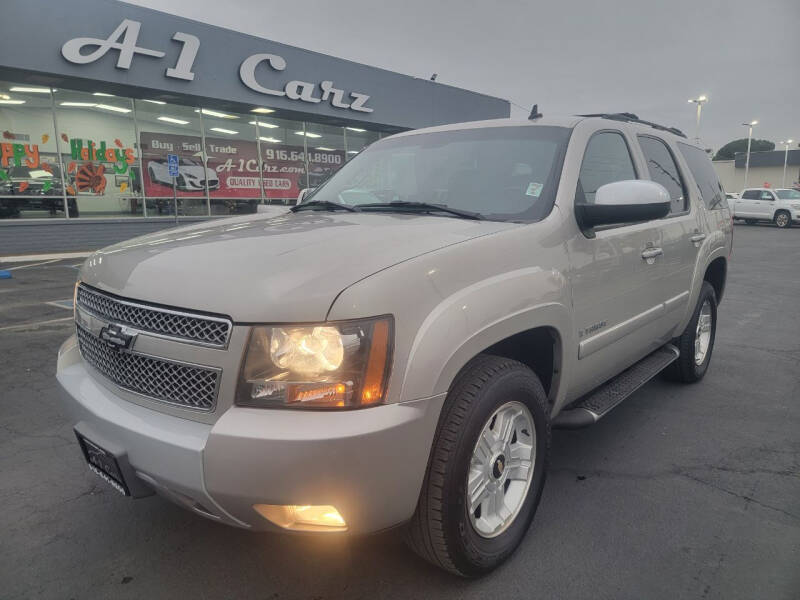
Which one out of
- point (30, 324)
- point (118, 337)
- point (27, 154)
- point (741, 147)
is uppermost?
point (741, 147)

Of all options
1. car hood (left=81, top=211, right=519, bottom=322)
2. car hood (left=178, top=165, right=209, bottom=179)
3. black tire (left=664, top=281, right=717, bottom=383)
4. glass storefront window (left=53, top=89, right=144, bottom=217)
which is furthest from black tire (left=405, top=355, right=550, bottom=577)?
car hood (left=178, top=165, right=209, bottom=179)

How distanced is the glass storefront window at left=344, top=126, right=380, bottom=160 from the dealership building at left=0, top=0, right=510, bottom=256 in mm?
660

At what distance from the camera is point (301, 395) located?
170cm

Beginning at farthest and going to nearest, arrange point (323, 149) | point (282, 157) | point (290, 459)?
point (323, 149), point (282, 157), point (290, 459)

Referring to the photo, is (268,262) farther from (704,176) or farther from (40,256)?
(40,256)

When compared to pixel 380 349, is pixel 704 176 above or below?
above

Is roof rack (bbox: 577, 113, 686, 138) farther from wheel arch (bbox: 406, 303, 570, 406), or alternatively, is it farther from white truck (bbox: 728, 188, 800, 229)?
white truck (bbox: 728, 188, 800, 229)

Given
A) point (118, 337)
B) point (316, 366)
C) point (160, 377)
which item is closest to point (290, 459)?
point (316, 366)

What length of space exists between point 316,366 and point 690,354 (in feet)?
11.5

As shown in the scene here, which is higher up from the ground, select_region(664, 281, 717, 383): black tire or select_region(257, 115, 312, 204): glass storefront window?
select_region(257, 115, 312, 204): glass storefront window

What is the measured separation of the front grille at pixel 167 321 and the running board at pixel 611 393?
1.68m

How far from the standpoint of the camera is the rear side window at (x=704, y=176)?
4.19 m

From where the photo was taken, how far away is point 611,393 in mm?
3047

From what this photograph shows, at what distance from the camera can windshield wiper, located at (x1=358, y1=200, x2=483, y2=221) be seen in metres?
2.56
